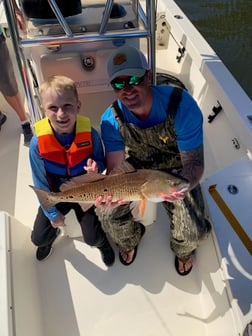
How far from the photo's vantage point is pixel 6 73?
3.05 m

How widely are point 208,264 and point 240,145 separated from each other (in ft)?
3.19

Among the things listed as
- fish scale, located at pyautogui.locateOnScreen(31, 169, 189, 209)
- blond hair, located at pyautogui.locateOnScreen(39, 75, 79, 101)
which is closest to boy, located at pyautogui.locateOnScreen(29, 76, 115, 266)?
blond hair, located at pyautogui.locateOnScreen(39, 75, 79, 101)

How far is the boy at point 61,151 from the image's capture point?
181 centimetres

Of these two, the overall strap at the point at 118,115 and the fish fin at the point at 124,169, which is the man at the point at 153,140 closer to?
the overall strap at the point at 118,115

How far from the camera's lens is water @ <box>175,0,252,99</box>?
5.73 meters

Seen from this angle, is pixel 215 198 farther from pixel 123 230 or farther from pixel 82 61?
pixel 82 61

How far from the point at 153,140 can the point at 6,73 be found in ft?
5.69

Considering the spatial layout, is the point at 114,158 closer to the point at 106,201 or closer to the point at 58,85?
the point at 106,201

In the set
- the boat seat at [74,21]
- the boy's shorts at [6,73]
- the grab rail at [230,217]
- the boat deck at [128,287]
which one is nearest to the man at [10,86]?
the boy's shorts at [6,73]

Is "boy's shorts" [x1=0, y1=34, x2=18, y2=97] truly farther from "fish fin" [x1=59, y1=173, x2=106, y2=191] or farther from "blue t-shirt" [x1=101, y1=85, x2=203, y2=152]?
"fish fin" [x1=59, y1=173, x2=106, y2=191]

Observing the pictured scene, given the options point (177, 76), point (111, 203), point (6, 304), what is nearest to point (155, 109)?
point (111, 203)

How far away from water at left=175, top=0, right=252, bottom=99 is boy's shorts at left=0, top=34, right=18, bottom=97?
11.2 ft

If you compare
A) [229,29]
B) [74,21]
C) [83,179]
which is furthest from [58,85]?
[229,29]

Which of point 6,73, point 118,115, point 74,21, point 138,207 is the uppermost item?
point 74,21
